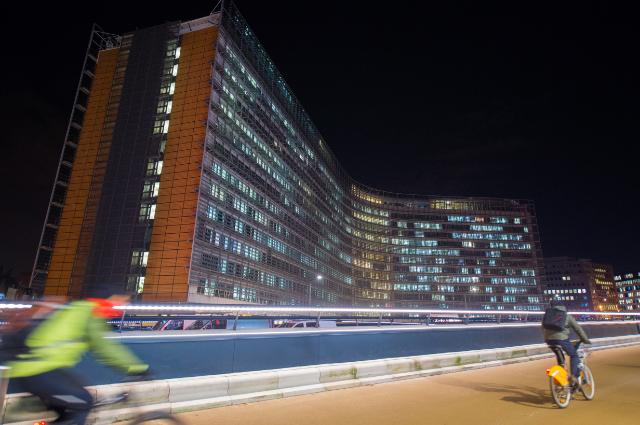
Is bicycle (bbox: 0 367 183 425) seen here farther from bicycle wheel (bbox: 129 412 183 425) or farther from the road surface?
the road surface

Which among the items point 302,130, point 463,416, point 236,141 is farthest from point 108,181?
point 463,416

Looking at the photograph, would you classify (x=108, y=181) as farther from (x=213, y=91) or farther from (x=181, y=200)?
(x=213, y=91)

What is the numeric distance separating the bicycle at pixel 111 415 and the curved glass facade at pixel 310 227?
45.4 metres

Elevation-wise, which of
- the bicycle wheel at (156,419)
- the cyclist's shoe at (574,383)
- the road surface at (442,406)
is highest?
the cyclist's shoe at (574,383)

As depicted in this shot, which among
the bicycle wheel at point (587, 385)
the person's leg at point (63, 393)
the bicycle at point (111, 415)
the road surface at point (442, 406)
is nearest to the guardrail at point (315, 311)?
the person's leg at point (63, 393)

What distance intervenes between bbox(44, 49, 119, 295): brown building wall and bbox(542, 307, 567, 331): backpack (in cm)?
6245

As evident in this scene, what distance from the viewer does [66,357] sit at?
396cm

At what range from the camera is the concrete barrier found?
15.5 ft

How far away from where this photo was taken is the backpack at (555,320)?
8273mm

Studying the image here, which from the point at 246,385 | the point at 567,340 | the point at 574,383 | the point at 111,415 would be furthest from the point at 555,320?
the point at 111,415

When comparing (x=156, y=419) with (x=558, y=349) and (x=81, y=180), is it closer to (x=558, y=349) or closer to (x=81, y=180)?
(x=558, y=349)

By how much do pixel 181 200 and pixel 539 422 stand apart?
51.9m

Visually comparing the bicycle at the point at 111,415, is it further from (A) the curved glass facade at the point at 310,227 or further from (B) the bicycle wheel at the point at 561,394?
(A) the curved glass facade at the point at 310,227

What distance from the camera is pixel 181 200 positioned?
53.8m
